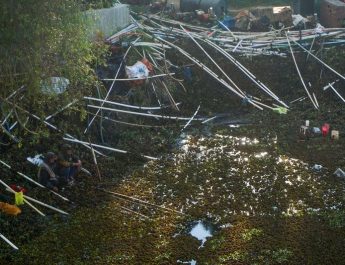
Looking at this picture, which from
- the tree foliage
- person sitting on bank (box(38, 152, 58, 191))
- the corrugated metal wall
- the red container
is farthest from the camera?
the corrugated metal wall

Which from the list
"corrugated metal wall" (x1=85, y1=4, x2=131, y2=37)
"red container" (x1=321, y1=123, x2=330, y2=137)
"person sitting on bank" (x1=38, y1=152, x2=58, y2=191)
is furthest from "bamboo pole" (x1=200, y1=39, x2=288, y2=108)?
"person sitting on bank" (x1=38, y1=152, x2=58, y2=191)

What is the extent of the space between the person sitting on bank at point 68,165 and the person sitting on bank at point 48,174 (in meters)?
0.20

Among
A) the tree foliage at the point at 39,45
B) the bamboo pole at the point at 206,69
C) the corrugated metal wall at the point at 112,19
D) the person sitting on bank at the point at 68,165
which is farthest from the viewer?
the corrugated metal wall at the point at 112,19

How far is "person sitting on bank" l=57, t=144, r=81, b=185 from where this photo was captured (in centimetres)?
1070

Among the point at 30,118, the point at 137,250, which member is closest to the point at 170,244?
the point at 137,250

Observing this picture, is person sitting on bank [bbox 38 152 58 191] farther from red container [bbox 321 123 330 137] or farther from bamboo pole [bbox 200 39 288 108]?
bamboo pole [bbox 200 39 288 108]

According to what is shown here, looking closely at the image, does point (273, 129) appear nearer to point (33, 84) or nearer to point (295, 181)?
point (295, 181)

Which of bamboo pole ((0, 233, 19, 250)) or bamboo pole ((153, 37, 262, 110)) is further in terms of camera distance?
bamboo pole ((153, 37, 262, 110))

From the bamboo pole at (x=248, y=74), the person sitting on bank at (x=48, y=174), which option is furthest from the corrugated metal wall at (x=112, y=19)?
the person sitting on bank at (x=48, y=174)

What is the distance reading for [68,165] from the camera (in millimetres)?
10656

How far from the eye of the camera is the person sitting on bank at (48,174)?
10.5 meters

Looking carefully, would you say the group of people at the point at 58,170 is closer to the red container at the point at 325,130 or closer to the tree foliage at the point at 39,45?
the tree foliage at the point at 39,45

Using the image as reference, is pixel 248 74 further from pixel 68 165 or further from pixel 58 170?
pixel 58 170

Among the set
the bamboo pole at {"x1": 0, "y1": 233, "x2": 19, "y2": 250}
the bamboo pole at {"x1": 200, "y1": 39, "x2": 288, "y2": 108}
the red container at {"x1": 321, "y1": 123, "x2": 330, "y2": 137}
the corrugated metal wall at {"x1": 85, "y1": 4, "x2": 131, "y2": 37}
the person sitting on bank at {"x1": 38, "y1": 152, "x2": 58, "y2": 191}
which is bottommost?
the bamboo pole at {"x1": 0, "y1": 233, "x2": 19, "y2": 250}
